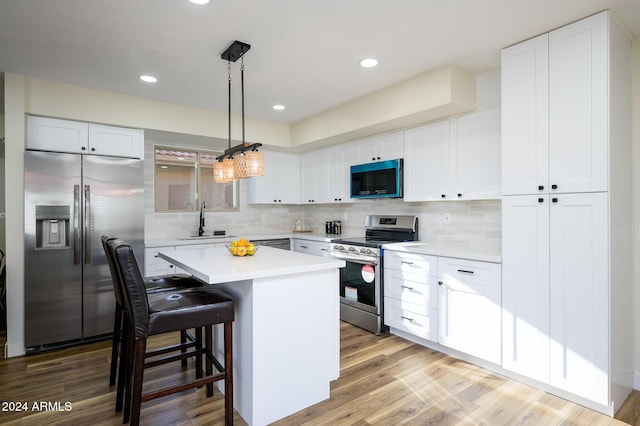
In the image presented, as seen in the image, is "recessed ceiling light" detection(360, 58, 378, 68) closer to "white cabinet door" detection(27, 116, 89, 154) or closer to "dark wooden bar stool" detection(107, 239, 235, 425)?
"dark wooden bar stool" detection(107, 239, 235, 425)

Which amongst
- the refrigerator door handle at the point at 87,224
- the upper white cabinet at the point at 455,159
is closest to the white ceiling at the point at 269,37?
the upper white cabinet at the point at 455,159

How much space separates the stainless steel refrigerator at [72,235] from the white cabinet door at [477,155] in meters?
3.20

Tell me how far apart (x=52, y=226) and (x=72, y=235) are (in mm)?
175

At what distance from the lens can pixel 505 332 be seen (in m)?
2.56

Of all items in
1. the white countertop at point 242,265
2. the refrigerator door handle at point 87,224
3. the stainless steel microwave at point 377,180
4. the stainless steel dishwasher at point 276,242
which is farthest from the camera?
the stainless steel dishwasher at point 276,242

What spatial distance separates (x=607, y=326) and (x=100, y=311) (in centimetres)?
411

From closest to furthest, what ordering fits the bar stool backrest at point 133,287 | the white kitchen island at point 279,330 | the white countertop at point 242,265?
1. the bar stool backrest at point 133,287
2. the white countertop at point 242,265
3. the white kitchen island at point 279,330

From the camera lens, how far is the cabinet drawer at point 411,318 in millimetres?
3068

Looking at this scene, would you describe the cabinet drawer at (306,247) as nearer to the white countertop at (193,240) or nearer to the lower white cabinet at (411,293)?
the white countertop at (193,240)

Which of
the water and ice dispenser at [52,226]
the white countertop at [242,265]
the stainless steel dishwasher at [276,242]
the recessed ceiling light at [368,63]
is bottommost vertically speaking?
the stainless steel dishwasher at [276,242]

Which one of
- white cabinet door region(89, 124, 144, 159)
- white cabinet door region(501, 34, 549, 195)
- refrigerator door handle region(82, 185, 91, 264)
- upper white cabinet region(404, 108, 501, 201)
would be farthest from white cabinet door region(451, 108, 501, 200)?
refrigerator door handle region(82, 185, 91, 264)

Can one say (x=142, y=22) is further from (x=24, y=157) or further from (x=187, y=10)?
(x=24, y=157)

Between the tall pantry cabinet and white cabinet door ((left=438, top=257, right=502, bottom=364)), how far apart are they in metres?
0.09

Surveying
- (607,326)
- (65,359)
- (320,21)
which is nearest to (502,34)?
(320,21)
